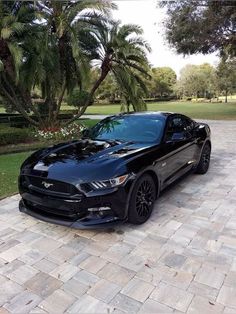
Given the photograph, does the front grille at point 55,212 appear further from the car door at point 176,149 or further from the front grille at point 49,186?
the car door at point 176,149

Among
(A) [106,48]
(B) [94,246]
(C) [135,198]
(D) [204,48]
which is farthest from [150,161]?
(D) [204,48]

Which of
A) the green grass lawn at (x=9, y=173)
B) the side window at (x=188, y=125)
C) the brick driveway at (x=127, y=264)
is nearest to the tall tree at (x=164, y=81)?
the green grass lawn at (x=9, y=173)

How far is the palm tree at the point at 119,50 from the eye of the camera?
11.1 metres

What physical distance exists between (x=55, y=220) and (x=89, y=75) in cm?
884

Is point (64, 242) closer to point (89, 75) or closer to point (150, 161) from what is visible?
point (150, 161)

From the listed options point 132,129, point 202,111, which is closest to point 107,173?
point 132,129

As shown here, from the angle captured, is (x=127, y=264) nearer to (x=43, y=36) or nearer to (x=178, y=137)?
(x=178, y=137)

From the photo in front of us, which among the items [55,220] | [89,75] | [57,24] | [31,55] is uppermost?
[57,24]

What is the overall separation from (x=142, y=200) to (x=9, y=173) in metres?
3.58

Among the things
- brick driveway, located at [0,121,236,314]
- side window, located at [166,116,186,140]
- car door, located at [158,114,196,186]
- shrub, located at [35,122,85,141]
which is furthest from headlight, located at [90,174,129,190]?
shrub, located at [35,122,85,141]

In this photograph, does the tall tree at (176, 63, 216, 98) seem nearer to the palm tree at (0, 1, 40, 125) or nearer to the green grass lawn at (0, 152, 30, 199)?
the palm tree at (0, 1, 40, 125)

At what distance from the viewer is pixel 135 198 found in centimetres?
353

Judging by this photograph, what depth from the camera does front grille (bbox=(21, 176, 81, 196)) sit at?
10.6 ft

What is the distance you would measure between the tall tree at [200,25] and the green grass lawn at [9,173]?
13704mm
